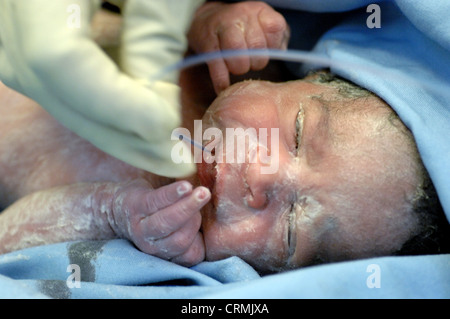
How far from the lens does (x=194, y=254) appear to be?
3.09 ft

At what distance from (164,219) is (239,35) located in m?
0.50

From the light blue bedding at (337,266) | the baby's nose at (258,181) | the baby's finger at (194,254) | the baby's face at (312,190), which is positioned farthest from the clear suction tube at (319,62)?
the baby's finger at (194,254)

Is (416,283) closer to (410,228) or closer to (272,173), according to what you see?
(410,228)

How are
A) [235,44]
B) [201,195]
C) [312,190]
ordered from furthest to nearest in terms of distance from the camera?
[235,44]
[312,190]
[201,195]

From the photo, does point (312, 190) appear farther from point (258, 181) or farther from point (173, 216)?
point (173, 216)

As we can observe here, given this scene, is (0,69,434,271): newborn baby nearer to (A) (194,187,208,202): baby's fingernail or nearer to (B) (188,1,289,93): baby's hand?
(A) (194,187,208,202): baby's fingernail

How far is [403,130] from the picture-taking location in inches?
37.7

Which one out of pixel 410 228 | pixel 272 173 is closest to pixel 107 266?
pixel 272 173

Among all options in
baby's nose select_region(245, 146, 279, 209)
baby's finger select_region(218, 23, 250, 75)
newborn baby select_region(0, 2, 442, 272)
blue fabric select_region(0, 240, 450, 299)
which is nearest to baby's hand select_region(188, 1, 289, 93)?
baby's finger select_region(218, 23, 250, 75)

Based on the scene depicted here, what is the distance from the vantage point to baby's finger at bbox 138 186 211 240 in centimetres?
83

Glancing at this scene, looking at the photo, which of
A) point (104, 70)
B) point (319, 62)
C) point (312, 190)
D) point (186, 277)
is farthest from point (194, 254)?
point (319, 62)

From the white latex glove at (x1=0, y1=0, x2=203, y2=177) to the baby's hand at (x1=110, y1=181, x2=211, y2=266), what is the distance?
0.07 m

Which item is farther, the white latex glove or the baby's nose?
the baby's nose

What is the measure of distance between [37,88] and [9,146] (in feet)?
1.49
